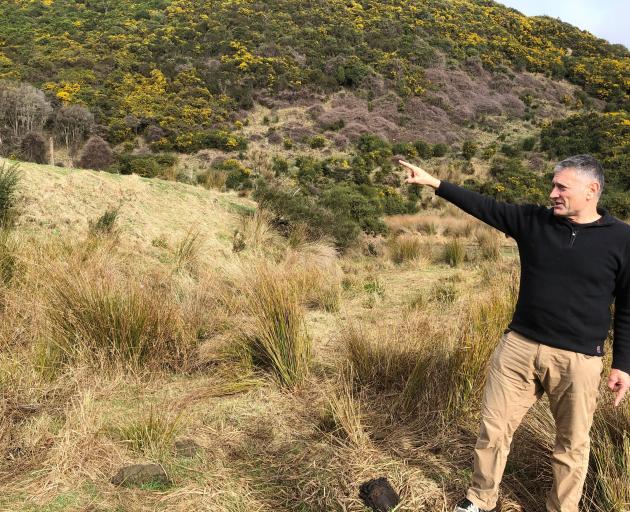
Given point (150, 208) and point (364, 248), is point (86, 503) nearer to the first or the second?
point (150, 208)

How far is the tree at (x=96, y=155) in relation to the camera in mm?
20938

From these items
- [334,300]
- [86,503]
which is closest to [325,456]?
[86,503]

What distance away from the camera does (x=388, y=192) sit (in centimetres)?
2059

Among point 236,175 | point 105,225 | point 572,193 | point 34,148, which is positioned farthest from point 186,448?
point 34,148

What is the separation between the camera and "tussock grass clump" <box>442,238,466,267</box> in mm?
9805

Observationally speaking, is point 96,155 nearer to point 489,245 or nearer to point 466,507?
point 489,245

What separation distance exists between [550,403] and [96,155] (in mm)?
22585

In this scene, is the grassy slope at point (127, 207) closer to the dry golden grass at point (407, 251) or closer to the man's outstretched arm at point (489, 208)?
the dry golden grass at point (407, 251)

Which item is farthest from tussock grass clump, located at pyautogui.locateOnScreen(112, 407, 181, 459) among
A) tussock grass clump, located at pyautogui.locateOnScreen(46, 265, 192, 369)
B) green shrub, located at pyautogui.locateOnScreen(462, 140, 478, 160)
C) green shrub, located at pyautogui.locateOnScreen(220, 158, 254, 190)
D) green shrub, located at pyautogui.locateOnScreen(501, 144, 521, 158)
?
green shrub, located at pyautogui.locateOnScreen(501, 144, 521, 158)

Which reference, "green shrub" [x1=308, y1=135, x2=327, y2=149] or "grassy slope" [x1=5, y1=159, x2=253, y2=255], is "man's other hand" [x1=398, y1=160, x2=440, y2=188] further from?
"green shrub" [x1=308, y1=135, x2=327, y2=149]

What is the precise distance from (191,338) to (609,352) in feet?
10.9

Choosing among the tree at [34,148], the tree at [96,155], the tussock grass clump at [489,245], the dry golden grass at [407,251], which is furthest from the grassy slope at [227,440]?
the tree at [96,155]

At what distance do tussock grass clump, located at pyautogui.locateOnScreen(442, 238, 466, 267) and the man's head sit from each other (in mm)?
7721

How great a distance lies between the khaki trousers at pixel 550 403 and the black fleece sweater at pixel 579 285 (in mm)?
75
